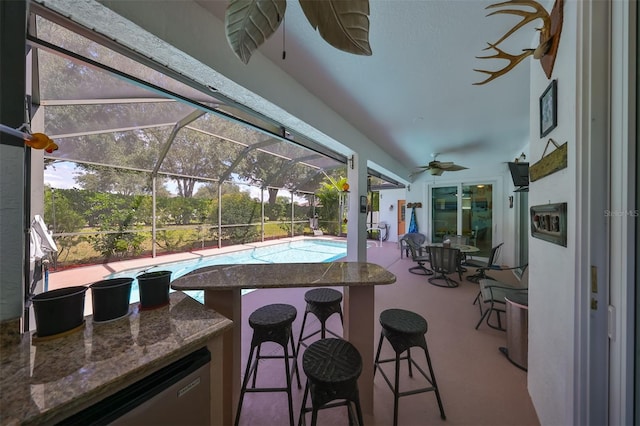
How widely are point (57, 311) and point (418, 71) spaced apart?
2.74m

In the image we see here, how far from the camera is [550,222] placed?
47.7 inches

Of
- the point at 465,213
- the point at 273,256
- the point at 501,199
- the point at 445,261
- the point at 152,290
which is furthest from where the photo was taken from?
the point at 273,256

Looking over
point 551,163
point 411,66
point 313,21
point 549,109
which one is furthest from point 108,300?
point 411,66

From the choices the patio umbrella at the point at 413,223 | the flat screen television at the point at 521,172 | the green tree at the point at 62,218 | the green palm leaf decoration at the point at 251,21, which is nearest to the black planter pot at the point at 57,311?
the green palm leaf decoration at the point at 251,21

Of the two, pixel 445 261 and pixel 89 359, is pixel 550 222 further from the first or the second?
pixel 445 261

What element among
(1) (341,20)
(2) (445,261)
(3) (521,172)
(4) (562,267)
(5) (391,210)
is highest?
(1) (341,20)

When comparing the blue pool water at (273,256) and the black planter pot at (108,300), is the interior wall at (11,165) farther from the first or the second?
the blue pool water at (273,256)

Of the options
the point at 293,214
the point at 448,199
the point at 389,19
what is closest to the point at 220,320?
the point at 389,19

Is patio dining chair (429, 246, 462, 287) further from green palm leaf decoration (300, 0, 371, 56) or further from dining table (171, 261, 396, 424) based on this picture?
green palm leaf decoration (300, 0, 371, 56)

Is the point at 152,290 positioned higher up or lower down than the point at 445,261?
higher up

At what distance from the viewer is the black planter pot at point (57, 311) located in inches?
30.6

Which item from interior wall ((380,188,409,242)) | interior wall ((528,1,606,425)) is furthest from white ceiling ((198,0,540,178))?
interior wall ((380,188,409,242))

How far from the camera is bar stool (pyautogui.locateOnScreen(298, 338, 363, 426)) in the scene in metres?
1.00

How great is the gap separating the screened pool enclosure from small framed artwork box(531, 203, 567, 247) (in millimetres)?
2323
